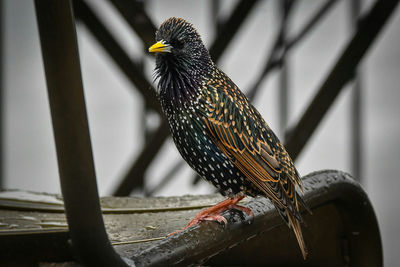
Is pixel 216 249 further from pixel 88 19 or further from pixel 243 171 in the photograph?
pixel 88 19

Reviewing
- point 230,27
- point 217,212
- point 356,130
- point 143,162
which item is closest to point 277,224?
point 217,212

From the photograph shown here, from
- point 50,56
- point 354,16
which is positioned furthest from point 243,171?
point 354,16

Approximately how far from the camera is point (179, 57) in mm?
894

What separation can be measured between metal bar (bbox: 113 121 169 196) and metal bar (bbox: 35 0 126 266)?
1.58 meters

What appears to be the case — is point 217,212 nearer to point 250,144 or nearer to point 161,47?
point 250,144

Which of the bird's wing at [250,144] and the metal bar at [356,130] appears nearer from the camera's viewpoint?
the bird's wing at [250,144]

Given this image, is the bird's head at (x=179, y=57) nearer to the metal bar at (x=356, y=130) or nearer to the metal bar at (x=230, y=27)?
the metal bar at (x=230, y=27)

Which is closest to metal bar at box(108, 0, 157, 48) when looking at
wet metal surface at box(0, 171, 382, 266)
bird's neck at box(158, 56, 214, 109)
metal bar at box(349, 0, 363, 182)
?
wet metal surface at box(0, 171, 382, 266)

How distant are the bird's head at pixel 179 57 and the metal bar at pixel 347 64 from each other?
1.29m

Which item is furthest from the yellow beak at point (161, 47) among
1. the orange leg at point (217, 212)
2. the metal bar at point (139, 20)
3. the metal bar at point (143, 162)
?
the metal bar at point (143, 162)

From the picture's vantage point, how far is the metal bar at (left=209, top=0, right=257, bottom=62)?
2.09 metres

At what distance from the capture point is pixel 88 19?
2.36 metres

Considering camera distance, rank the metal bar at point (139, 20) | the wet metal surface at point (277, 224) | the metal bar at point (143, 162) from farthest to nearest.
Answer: the metal bar at point (143, 162)
the metal bar at point (139, 20)
the wet metal surface at point (277, 224)

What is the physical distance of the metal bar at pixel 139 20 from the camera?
190 centimetres
